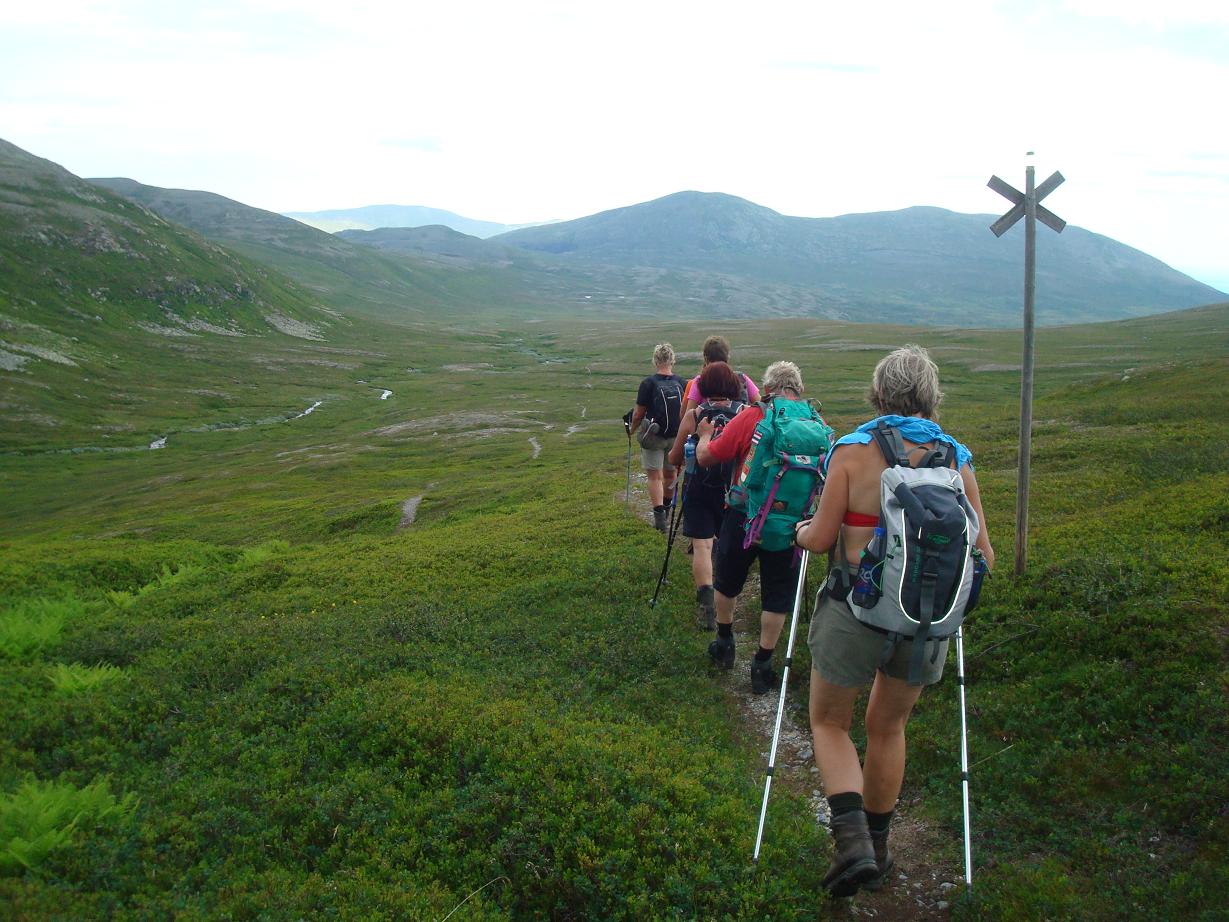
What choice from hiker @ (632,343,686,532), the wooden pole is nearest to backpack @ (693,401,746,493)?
hiker @ (632,343,686,532)

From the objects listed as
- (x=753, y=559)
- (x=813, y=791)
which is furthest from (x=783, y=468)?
(x=813, y=791)

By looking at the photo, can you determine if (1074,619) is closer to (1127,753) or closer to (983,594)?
(983,594)

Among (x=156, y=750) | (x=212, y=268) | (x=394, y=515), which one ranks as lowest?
(x=394, y=515)

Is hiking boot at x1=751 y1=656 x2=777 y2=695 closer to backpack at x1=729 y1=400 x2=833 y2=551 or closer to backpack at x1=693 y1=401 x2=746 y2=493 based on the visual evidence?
backpack at x1=729 y1=400 x2=833 y2=551

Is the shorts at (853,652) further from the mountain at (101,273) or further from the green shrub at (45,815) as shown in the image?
the mountain at (101,273)

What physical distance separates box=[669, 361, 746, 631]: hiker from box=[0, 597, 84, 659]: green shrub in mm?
10887

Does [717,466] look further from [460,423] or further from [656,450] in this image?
[460,423]

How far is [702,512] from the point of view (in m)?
11.7

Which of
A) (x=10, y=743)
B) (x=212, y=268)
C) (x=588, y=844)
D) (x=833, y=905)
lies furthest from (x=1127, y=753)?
(x=212, y=268)

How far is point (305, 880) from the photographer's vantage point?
649 centimetres

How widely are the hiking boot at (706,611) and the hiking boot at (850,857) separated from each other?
5883 mm

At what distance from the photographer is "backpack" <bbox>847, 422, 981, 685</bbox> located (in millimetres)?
5488

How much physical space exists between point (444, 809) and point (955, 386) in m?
81.2

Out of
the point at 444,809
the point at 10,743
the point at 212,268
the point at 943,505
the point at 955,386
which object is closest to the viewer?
the point at 943,505
